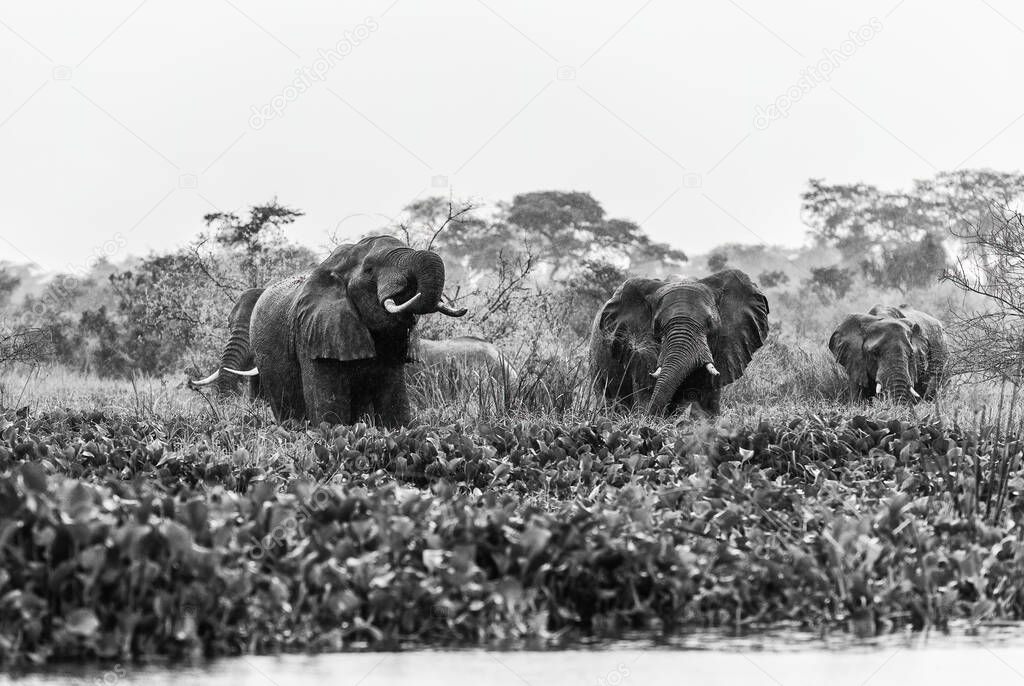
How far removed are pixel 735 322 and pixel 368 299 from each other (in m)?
5.10

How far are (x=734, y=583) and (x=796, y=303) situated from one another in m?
42.5

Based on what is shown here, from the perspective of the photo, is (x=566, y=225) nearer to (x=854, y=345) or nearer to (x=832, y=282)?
(x=832, y=282)

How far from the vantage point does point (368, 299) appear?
13.3m

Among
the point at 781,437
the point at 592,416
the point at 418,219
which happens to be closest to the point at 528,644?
the point at 781,437

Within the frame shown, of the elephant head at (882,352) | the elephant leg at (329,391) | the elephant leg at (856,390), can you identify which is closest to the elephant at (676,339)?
the elephant head at (882,352)

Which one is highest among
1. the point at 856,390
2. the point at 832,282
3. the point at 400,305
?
the point at 832,282

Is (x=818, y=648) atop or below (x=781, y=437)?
below

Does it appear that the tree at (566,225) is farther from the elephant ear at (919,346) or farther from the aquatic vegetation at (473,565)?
the aquatic vegetation at (473,565)

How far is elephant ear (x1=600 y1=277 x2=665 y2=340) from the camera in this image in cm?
1691

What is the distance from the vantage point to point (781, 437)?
11680mm

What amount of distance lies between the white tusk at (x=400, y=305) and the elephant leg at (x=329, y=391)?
102 centimetres

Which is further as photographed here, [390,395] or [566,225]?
[566,225]

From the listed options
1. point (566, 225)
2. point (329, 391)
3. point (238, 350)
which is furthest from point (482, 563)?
point (566, 225)

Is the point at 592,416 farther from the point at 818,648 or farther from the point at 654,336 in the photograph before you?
the point at 818,648
